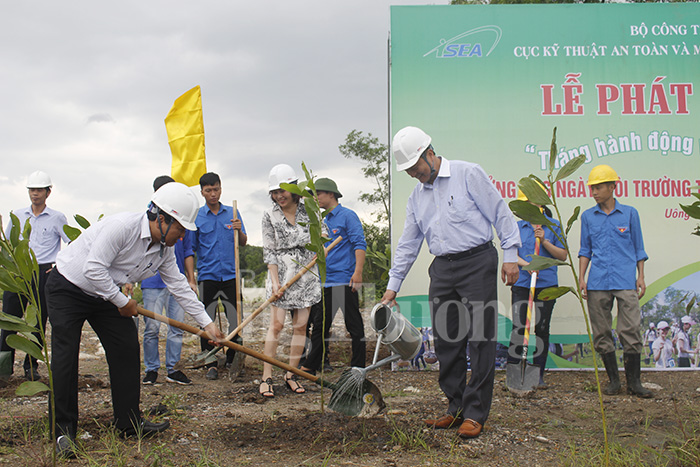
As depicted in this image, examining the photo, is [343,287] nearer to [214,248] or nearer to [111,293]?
[214,248]

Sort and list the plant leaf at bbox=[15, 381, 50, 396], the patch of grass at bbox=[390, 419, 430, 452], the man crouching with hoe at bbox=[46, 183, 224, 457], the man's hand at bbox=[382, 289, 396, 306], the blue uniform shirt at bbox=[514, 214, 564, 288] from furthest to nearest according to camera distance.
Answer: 1. the blue uniform shirt at bbox=[514, 214, 564, 288]
2. the man's hand at bbox=[382, 289, 396, 306]
3. the patch of grass at bbox=[390, 419, 430, 452]
4. the man crouching with hoe at bbox=[46, 183, 224, 457]
5. the plant leaf at bbox=[15, 381, 50, 396]

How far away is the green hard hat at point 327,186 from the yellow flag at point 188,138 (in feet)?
3.79

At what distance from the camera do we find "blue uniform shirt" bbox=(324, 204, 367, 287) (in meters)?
5.41

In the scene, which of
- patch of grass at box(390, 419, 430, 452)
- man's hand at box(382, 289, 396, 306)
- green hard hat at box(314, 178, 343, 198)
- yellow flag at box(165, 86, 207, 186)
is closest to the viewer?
patch of grass at box(390, 419, 430, 452)

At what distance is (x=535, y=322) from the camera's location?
209 inches

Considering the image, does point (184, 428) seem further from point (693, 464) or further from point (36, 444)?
point (693, 464)

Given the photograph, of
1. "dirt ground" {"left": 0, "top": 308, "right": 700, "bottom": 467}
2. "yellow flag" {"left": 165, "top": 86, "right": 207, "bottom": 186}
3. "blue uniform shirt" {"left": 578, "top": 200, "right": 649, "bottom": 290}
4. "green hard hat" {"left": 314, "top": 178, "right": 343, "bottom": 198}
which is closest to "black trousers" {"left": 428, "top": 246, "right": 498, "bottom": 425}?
"dirt ground" {"left": 0, "top": 308, "right": 700, "bottom": 467}

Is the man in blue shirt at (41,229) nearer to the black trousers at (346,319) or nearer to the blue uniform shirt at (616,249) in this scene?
the black trousers at (346,319)

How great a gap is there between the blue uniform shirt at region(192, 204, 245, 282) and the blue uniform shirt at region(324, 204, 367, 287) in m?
0.89

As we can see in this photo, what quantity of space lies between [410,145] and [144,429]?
227cm

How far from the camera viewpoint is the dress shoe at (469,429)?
3.39 meters

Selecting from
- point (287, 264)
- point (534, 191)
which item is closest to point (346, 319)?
point (287, 264)

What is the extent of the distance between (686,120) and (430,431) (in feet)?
13.8

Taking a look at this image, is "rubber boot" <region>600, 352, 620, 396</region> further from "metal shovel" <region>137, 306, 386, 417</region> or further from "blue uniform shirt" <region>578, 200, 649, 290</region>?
"metal shovel" <region>137, 306, 386, 417</region>
